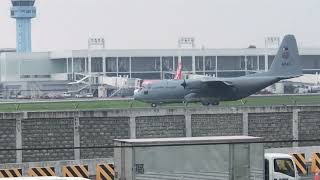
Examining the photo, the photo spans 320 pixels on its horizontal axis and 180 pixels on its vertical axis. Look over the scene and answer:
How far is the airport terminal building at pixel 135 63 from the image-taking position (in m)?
171

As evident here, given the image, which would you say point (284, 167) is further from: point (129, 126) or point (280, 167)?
point (129, 126)

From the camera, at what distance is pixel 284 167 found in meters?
32.8

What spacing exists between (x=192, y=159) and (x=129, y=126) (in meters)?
21.0

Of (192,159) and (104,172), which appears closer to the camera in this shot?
(192,159)

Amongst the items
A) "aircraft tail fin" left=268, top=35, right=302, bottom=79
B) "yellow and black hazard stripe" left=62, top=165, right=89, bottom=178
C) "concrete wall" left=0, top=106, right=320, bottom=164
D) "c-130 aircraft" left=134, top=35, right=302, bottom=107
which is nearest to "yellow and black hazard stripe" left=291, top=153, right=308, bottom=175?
"yellow and black hazard stripe" left=62, top=165, right=89, bottom=178

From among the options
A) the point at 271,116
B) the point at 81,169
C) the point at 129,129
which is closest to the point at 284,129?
the point at 271,116

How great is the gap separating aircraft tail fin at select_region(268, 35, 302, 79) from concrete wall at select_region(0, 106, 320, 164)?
26.4 meters

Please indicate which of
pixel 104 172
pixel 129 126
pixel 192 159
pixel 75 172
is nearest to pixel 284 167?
pixel 192 159

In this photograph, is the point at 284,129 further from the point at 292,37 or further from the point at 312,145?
the point at 292,37

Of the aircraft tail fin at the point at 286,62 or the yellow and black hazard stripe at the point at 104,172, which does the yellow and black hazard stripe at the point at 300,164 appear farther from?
the aircraft tail fin at the point at 286,62

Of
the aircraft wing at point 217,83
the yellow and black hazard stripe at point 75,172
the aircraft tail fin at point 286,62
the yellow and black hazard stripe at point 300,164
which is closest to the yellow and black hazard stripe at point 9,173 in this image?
the yellow and black hazard stripe at point 75,172

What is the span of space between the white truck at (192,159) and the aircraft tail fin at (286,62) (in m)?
50.6

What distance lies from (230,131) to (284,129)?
3192 millimetres

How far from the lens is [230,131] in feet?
174
